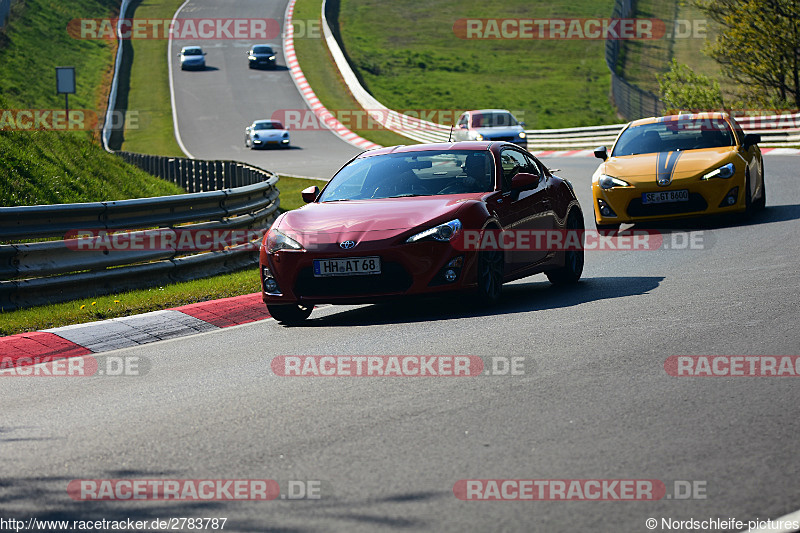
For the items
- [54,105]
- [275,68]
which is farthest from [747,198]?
[275,68]

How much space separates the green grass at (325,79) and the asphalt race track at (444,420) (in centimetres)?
3515

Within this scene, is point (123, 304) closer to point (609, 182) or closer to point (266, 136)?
point (609, 182)

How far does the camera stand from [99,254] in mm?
11188

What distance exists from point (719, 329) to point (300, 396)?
3.24 metres

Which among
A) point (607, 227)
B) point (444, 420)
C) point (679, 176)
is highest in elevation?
point (444, 420)

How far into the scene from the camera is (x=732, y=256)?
40.1 ft

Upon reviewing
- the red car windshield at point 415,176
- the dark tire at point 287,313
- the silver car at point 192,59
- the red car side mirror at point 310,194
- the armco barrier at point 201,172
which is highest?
the red car windshield at point 415,176

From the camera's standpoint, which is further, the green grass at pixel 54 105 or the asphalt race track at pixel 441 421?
the green grass at pixel 54 105

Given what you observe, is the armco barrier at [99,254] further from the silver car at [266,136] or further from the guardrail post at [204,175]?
the silver car at [266,136]

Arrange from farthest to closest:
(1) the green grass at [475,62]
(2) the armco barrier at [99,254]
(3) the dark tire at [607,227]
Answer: (1) the green grass at [475,62], (3) the dark tire at [607,227], (2) the armco barrier at [99,254]

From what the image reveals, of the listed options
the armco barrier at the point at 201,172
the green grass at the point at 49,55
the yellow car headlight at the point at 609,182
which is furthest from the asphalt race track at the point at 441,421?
the green grass at the point at 49,55

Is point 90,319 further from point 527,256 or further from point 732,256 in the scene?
point 732,256

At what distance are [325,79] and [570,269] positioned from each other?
50780 mm

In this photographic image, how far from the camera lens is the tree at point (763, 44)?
124 ft
